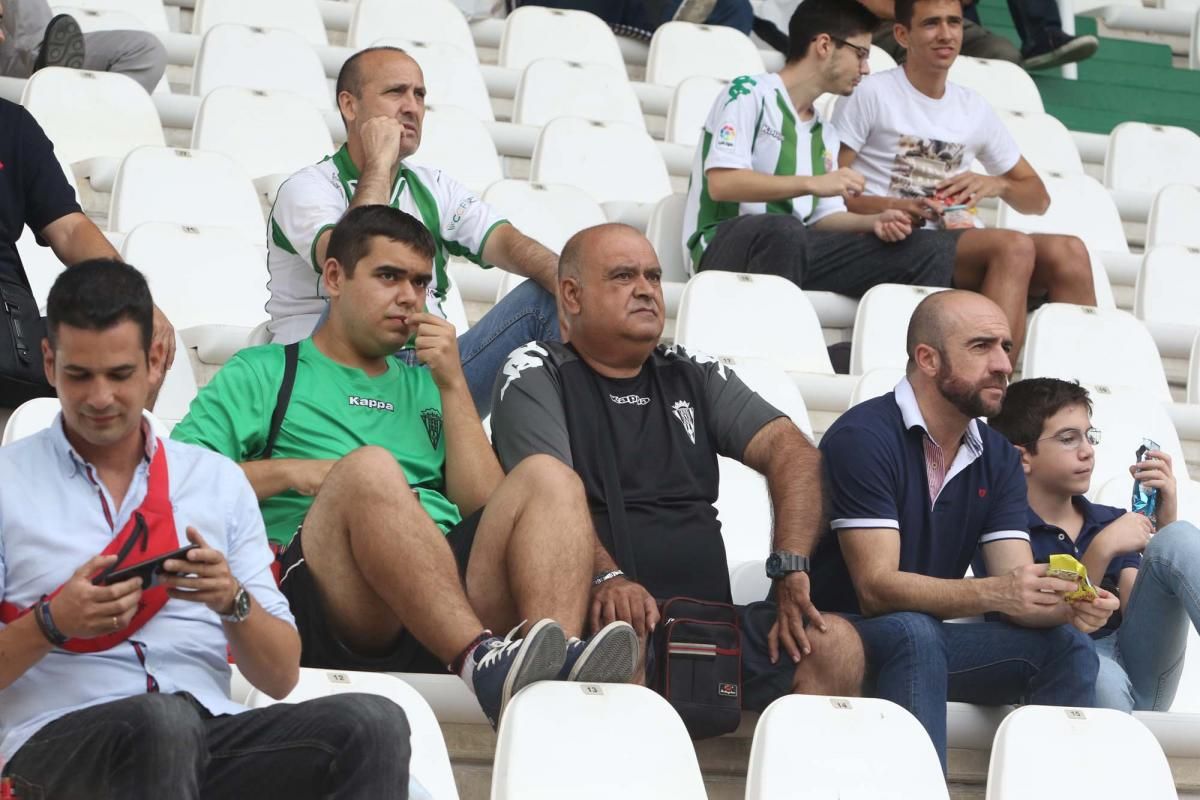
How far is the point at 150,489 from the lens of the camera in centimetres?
264

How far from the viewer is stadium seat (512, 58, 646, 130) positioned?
6.28m

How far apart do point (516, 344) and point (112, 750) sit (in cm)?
163

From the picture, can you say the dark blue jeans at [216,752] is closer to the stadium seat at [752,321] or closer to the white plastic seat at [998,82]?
the stadium seat at [752,321]

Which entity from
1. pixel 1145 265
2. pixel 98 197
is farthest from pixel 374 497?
pixel 1145 265

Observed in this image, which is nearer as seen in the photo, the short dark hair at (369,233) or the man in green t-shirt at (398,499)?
the man in green t-shirt at (398,499)

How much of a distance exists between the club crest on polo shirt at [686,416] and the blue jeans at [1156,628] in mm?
804

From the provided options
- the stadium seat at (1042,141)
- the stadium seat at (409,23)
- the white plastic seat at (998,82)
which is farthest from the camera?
the white plastic seat at (998,82)

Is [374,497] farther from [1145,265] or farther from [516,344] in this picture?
[1145,265]

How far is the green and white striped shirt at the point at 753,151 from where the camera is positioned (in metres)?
5.14

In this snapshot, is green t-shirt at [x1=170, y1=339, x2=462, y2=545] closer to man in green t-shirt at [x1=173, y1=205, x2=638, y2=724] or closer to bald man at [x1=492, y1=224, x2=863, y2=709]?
man in green t-shirt at [x1=173, y1=205, x2=638, y2=724]

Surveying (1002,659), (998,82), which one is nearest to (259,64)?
(998,82)

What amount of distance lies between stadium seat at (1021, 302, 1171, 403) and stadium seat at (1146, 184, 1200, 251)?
1.15 meters

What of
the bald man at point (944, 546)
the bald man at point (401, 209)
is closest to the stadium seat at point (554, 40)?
the bald man at point (401, 209)

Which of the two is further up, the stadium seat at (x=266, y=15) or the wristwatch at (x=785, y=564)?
the stadium seat at (x=266, y=15)
